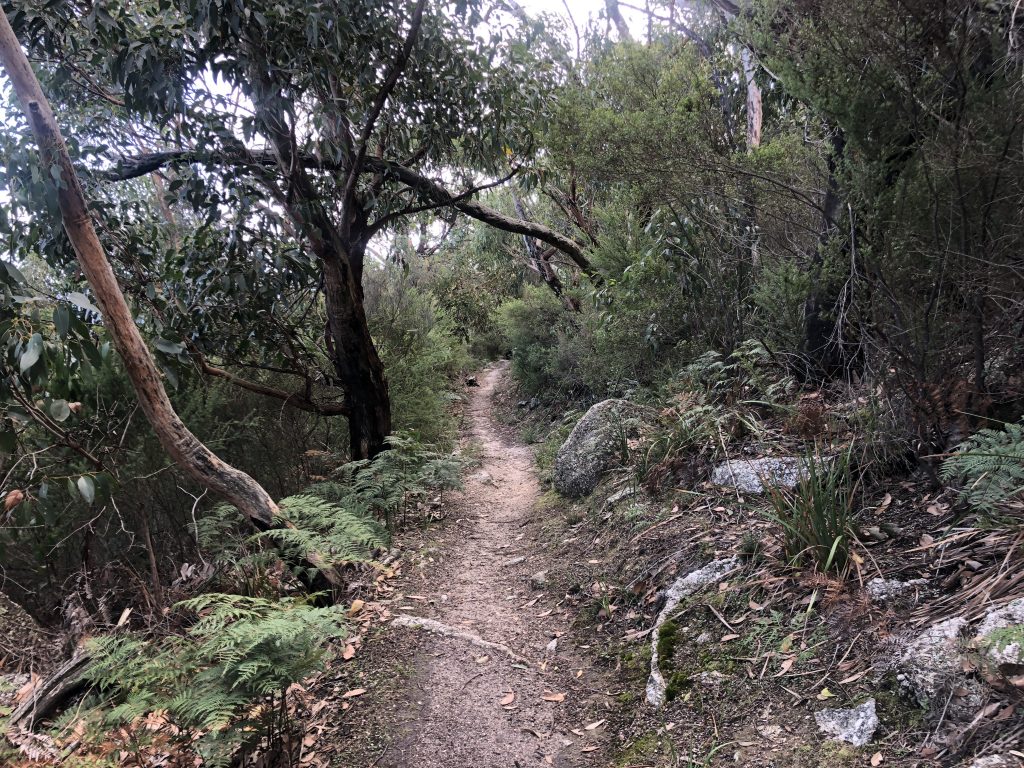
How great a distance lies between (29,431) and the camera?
4.86 metres

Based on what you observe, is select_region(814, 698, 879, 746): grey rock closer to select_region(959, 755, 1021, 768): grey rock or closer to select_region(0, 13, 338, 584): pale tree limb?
select_region(959, 755, 1021, 768): grey rock

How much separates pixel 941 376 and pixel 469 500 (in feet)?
17.8

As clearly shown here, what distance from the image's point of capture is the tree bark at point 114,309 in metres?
3.21

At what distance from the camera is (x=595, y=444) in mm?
6230

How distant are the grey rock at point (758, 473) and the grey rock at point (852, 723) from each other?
1.39 meters

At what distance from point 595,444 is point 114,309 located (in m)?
4.39

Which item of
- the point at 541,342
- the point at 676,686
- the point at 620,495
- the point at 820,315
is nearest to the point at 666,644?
the point at 676,686

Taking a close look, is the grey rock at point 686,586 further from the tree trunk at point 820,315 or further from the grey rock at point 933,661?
the tree trunk at point 820,315

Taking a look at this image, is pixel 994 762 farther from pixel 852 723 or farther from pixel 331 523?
pixel 331 523

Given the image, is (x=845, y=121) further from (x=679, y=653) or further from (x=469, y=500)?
(x=469, y=500)

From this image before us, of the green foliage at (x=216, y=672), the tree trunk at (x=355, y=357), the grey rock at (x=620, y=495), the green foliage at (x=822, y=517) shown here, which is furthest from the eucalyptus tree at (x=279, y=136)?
the green foliage at (x=822, y=517)

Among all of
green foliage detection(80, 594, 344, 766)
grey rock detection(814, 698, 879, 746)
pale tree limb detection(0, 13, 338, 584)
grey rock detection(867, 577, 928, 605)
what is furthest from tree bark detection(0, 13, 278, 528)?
grey rock detection(867, 577, 928, 605)

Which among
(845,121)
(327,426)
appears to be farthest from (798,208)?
(327,426)

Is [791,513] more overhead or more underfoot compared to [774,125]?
more underfoot
